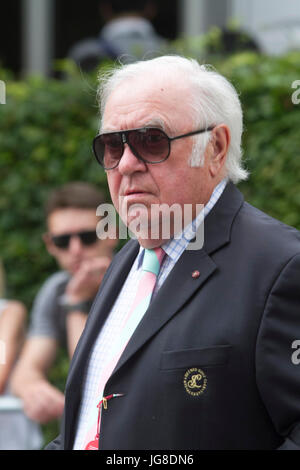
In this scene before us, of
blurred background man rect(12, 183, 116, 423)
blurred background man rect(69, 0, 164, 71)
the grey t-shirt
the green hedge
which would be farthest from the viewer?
blurred background man rect(69, 0, 164, 71)

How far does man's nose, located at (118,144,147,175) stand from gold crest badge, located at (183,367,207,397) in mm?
587

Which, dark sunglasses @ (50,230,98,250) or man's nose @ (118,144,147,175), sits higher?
man's nose @ (118,144,147,175)

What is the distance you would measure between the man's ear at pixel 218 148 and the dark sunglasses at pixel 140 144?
3 cm

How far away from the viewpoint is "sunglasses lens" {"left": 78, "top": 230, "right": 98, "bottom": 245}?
4.05 meters

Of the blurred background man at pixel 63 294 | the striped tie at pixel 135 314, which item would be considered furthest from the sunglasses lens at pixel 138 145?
the blurred background man at pixel 63 294

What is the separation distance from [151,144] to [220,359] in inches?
24.4

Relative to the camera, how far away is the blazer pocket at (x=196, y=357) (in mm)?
1810

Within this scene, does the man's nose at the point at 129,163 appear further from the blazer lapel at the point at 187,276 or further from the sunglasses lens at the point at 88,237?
the sunglasses lens at the point at 88,237

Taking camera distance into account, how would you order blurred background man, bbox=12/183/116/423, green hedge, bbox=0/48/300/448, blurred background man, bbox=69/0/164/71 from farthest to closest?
1. blurred background man, bbox=69/0/164/71
2. green hedge, bbox=0/48/300/448
3. blurred background man, bbox=12/183/116/423

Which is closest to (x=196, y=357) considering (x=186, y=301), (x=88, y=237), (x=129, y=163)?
(x=186, y=301)

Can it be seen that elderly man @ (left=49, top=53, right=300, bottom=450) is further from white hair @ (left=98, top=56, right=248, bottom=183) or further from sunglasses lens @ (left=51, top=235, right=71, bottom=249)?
sunglasses lens @ (left=51, top=235, right=71, bottom=249)

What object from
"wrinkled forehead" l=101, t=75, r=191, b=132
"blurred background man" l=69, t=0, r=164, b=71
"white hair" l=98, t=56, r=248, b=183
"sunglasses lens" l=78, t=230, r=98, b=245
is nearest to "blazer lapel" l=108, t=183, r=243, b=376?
"white hair" l=98, t=56, r=248, b=183
